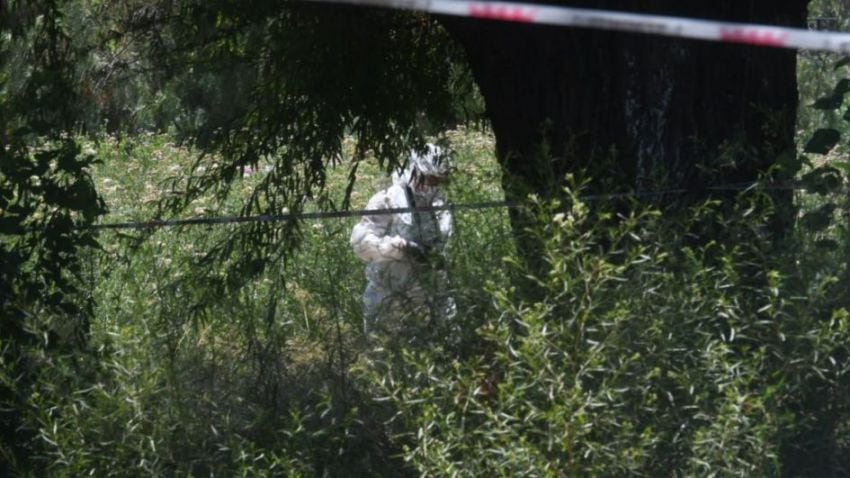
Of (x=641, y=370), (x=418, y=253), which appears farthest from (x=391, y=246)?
(x=641, y=370)

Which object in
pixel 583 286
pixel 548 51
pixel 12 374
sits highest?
pixel 548 51

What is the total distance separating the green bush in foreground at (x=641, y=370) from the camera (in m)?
4.08

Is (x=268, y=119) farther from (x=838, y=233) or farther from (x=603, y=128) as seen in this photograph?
(x=838, y=233)

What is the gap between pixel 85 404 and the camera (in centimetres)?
447

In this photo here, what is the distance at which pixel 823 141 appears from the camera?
4.95m

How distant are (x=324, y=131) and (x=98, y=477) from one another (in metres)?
2.06

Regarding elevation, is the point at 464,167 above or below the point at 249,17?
below

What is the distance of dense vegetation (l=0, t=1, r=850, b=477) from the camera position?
163 inches

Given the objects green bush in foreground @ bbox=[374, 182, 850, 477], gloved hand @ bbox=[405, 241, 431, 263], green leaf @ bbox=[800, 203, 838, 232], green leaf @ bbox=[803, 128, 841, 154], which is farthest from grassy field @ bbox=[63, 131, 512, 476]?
green leaf @ bbox=[803, 128, 841, 154]

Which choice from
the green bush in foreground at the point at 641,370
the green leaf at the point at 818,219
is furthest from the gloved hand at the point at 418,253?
the green leaf at the point at 818,219

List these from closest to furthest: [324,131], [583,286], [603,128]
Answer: [583,286], [603,128], [324,131]

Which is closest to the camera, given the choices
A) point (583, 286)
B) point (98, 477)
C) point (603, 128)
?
point (583, 286)

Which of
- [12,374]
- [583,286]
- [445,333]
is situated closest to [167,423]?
[12,374]

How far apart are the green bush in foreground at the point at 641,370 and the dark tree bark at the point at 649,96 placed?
0.73 m
